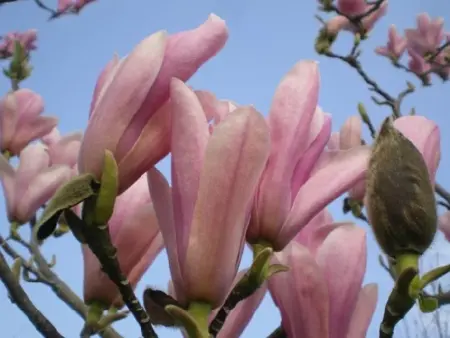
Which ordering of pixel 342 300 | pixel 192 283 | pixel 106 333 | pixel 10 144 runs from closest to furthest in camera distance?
pixel 192 283 → pixel 342 300 → pixel 106 333 → pixel 10 144

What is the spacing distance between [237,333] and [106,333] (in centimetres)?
35

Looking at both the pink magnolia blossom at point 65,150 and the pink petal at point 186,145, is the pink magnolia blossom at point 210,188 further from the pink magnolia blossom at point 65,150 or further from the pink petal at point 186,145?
the pink magnolia blossom at point 65,150

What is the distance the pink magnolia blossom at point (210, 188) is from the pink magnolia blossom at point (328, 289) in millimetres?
103

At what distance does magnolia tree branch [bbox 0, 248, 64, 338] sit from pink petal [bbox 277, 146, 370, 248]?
10.7 inches

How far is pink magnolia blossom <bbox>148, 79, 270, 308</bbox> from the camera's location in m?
0.52

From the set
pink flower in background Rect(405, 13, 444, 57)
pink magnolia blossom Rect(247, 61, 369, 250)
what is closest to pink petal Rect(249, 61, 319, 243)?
pink magnolia blossom Rect(247, 61, 369, 250)

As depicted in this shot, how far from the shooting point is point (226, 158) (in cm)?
52

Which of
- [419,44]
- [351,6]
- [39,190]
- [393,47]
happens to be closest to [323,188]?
[39,190]

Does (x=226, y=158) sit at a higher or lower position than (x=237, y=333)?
higher

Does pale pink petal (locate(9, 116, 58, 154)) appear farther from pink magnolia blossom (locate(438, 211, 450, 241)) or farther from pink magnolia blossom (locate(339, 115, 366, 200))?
pink magnolia blossom (locate(438, 211, 450, 241))

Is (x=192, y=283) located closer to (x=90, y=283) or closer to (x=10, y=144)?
(x=90, y=283)

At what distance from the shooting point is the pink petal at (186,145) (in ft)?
1.74

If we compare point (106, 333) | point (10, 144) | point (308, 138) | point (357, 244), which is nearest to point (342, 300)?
point (357, 244)

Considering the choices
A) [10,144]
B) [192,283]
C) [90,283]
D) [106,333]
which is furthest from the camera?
[10,144]
